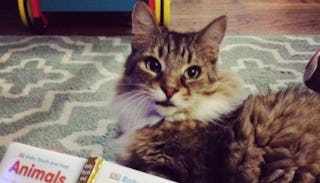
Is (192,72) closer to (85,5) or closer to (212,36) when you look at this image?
(212,36)

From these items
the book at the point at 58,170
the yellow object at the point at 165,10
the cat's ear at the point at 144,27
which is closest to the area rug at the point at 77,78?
the yellow object at the point at 165,10

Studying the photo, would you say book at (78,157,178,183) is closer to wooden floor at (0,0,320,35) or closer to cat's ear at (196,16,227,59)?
cat's ear at (196,16,227,59)

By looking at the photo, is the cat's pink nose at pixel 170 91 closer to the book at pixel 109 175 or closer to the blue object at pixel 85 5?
the book at pixel 109 175

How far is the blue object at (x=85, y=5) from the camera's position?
70.6 inches

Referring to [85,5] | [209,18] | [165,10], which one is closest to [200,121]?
[165,10]

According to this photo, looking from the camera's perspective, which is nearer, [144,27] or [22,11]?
[144,27]

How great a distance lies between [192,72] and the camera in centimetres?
77

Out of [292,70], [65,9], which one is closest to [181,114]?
[292,70]

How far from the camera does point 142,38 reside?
807 millimetres

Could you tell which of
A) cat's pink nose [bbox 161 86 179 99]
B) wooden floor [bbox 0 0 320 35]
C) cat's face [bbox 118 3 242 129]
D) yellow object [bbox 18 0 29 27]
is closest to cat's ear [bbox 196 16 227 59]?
cat's face [bbox 118 3 242 129]

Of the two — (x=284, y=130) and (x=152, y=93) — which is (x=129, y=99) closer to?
(x=152, y=93)

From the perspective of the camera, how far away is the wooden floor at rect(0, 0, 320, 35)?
1.93m

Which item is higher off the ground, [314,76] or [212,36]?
[212,36]

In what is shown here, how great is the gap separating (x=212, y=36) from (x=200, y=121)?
0.53 ft
